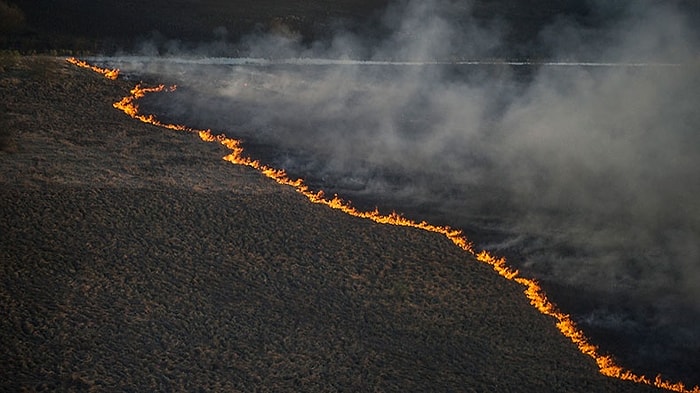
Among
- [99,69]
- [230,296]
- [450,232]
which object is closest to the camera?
[230,296]

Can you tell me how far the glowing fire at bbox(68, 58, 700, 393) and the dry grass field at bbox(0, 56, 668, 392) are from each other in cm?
25

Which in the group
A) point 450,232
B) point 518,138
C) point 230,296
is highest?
point 518,138

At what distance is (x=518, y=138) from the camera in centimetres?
1661

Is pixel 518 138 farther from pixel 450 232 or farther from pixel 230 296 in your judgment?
pixel 230 296

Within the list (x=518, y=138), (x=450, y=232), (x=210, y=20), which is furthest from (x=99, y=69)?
(x=450, y=232)

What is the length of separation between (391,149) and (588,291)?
18.9ft

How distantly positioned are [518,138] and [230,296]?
8.75 metres

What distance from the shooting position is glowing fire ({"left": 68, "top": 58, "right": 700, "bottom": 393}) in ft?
31.7

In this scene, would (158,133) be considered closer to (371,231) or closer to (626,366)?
(371,231)

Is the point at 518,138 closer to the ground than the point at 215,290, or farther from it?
farther from it

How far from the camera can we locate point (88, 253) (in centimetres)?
1090

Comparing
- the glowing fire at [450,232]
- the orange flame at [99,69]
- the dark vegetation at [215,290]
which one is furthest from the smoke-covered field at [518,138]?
the dark vegetation at [215,290]

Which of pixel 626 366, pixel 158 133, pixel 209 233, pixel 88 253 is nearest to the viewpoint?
pixel 626 366

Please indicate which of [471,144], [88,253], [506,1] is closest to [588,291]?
[471,144]
